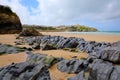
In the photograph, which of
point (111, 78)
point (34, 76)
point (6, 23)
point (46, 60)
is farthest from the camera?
point (6, 23)

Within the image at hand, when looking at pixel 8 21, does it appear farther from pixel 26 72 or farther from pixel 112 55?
pixel 112 55

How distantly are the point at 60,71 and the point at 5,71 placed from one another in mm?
1650

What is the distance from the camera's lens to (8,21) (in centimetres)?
2792

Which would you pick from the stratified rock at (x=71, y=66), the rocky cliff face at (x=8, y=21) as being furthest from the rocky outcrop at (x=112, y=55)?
the rocky cliff face at (x=8, y=21)

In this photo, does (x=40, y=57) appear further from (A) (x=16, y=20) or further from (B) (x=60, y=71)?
(A) (x=16, y=20)

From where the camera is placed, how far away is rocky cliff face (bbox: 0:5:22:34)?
2702 cm

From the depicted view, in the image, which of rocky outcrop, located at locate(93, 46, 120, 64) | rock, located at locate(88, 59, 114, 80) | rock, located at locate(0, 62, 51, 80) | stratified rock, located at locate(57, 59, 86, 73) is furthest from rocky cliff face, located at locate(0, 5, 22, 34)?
rock, located at locate(88, 59, 114, 80)

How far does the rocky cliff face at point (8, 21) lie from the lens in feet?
88.6

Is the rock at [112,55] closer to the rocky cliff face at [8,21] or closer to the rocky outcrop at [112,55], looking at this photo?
the rocky outcrop at [112,55]

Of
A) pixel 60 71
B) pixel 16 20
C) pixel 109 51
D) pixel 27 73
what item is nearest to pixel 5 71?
pixel 27 73

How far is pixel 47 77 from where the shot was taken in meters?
4.02

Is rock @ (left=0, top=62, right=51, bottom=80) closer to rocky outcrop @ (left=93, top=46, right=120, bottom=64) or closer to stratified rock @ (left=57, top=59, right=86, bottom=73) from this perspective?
stratified rock @ (left=57, top=59, right=86, bottom=73)

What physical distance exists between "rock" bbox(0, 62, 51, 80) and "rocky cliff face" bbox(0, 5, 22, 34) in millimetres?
23174

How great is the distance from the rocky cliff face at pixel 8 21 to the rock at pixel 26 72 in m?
23.2
